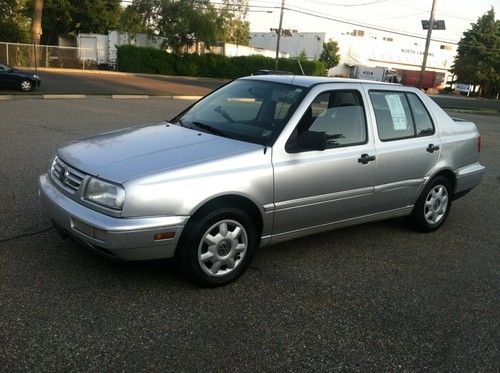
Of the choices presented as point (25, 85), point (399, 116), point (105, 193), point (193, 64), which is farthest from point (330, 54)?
point (105, 193)

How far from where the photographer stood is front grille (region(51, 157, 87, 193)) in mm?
3639

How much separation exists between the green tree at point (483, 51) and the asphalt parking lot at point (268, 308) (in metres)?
70.0

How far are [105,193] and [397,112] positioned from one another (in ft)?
9.85

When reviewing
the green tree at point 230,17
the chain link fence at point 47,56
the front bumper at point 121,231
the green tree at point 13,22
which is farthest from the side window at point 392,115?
the green tree at point 13,22

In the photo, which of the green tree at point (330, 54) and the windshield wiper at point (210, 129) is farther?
the green tree at point (330, 54)

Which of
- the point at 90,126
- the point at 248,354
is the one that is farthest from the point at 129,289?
the point at 90,126

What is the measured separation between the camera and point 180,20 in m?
43.2

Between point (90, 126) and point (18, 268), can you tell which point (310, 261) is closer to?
point (18, 268)

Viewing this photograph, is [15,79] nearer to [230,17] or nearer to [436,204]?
[436,204]

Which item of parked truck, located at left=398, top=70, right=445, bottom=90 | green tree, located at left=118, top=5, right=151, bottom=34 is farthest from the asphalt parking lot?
parked truck, located at left=398, top=70, right=445, bottom=90

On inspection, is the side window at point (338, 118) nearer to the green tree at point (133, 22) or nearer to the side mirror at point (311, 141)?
the side mirror at point (311, 141)

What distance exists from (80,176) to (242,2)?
169 ft

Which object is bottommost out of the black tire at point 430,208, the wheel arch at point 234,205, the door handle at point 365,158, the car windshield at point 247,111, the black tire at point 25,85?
the black tire at point 25,85

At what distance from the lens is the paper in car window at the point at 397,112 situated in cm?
492
